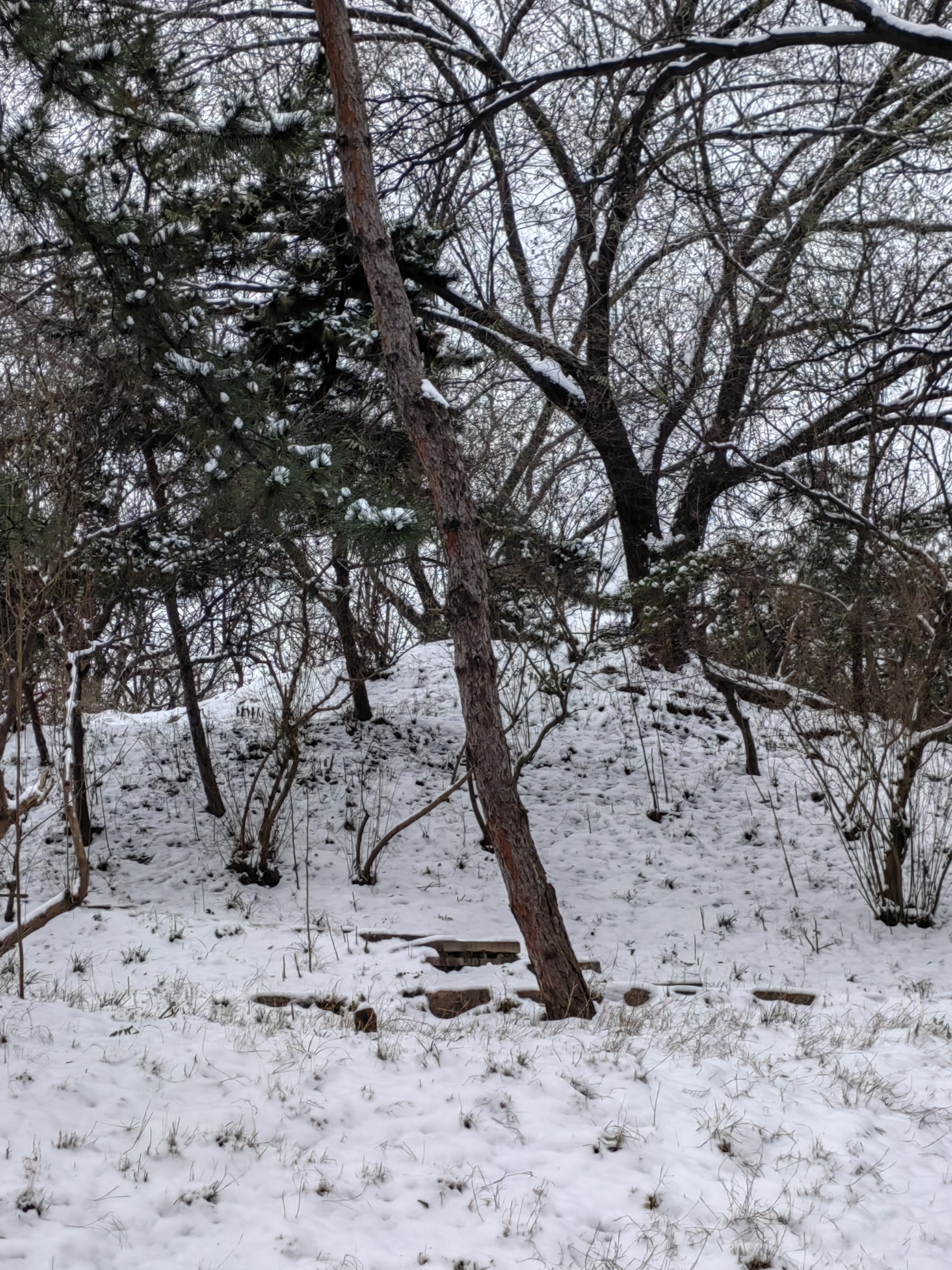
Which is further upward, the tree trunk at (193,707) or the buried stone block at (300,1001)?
the tree trunk at (193,707)

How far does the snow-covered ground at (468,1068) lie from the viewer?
307 cm

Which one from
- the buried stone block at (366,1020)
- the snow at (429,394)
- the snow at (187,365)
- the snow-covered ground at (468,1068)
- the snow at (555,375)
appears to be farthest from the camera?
the snow at (555,375)

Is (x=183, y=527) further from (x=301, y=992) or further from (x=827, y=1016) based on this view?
(x=827, y=1016)

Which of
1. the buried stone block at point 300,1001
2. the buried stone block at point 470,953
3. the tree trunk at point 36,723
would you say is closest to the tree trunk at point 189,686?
the tree trunk at point 36,723

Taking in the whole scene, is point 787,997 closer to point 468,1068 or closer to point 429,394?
point 468,1068

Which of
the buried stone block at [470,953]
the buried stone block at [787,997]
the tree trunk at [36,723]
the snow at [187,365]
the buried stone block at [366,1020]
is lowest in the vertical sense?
the buried stone block at [787,997]

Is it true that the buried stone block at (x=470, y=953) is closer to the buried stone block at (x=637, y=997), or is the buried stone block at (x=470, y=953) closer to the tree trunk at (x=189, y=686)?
the buried stone block at (x=637, y=997)

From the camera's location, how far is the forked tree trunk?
203 inches

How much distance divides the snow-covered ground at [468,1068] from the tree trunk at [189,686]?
20 cm

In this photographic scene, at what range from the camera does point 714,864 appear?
8.29 metres

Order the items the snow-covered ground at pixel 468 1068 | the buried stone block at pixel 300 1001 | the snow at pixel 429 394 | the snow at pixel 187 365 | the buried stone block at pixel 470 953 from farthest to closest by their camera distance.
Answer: the buried stone block at pixel 470 953
the snow at pixel 187 365
the snow at pixel 429 394
the buried stone block at pixel 300 1001
the snow-covered ground at pixel 468 1068

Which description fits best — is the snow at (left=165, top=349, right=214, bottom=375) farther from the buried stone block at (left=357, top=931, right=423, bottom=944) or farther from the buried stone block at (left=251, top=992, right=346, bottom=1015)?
the buried stone block at (left=357, top=931, right=423, bottom=944)

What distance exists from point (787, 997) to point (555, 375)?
761 cm

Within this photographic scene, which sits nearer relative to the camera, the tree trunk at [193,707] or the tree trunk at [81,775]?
the tree trunk at [81,775]
